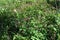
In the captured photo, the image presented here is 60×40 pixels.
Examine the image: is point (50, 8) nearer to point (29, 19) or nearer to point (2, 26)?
point (29, 19)

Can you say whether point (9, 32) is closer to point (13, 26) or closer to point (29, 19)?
point (13, 26)

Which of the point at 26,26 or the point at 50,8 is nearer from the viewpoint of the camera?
the point at 26,26

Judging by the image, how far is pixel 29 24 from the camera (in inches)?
253

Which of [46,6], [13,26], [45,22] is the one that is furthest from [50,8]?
[13,26]

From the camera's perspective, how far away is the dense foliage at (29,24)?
6230mm

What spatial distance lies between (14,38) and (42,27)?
95cm

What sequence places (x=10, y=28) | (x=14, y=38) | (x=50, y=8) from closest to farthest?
(x=14, y=38) < (x=10, y=28) < (x=50, y=8)

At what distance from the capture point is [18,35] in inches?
244

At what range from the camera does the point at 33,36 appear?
6.14m

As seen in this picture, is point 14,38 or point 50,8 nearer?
point 14,38


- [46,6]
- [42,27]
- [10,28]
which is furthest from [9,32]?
[46,6]

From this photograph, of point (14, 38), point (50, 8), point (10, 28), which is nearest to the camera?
point (14, 38)

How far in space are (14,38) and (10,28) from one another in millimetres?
506

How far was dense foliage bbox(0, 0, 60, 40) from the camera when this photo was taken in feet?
20.4
